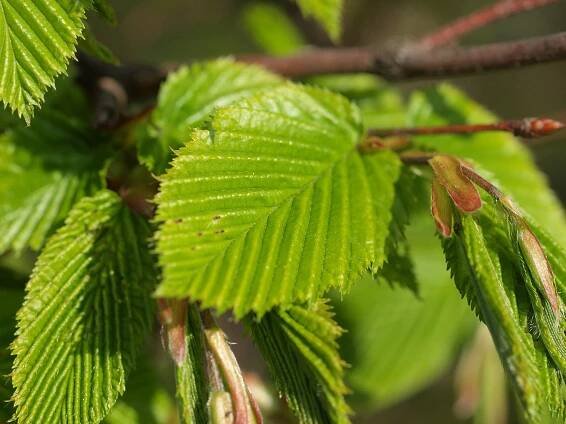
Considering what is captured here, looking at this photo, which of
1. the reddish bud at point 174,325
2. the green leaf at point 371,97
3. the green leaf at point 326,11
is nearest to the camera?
the reddish bud at point 174,325

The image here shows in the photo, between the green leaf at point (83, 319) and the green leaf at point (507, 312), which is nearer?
the green leaf at point (507, 312)

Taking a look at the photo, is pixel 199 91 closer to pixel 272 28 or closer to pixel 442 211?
pixel 442 211

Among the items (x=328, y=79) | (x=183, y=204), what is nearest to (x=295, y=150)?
(x=183, y=204)

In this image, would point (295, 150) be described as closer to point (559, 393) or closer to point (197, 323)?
point (197, 323)

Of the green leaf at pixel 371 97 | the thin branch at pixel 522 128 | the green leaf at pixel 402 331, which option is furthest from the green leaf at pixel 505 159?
the green leaf at pixel 402 331

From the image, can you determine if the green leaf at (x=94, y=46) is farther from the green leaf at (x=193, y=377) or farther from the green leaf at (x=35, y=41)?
the green leaf at (x=193, y=377)

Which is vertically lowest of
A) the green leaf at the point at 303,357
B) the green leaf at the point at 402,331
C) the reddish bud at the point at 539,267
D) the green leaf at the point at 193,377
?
the green leaf at the point at 193,377

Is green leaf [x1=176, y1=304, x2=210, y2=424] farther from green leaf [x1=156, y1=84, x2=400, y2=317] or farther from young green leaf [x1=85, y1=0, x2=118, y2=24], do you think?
young green leaf [x1=85, y1=0, x2=118, y2=24]

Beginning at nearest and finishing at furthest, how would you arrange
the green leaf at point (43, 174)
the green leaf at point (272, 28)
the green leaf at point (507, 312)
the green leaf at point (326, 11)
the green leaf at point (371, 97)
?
the green leaf at point (507, 312), the green leaf at point (43, 174), the green leaf at point (326, 11), the green leaf at point (371, 97), the green leaf at point (272, 28)
